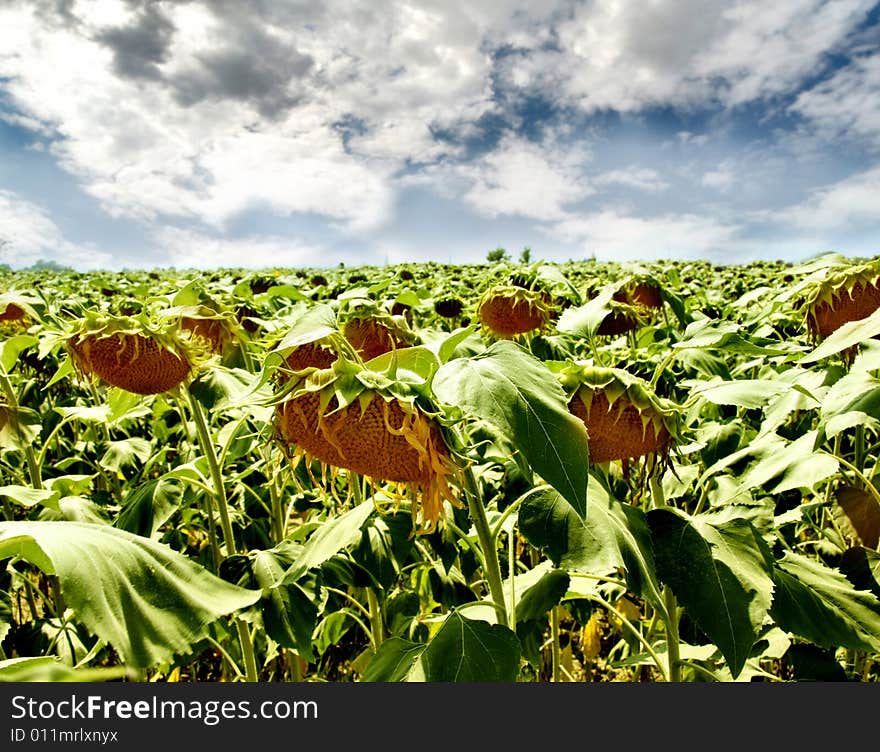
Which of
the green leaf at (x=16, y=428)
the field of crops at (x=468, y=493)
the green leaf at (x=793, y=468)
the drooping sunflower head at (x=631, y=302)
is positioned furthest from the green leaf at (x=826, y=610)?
the green leaf at (x=16, y=428)

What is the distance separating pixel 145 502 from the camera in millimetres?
1766

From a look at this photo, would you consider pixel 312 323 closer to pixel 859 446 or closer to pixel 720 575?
pixel 720 575

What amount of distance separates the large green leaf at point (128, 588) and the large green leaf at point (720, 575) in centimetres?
73

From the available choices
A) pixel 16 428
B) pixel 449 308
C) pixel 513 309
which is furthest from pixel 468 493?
pixel 449 308

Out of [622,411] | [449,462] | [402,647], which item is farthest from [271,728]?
Result: [622,411]

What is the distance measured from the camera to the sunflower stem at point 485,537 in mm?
1145

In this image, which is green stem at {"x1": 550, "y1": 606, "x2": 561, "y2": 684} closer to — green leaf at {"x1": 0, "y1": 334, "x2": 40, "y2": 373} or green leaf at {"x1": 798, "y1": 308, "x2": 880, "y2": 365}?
green leaf at {"x1": 798, "y1": 308, "x2": 880, "y2": 365}

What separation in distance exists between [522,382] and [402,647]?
66 cm

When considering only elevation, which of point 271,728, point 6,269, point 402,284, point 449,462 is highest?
point 6,269

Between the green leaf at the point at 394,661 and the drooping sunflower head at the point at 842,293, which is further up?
the drooping sunflower head at the point at 842,293

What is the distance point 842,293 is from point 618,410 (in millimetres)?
1069

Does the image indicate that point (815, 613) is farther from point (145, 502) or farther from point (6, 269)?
point (6, 269)

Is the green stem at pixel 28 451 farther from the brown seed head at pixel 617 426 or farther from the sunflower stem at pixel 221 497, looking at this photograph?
the brown seed head at pixel 617 426

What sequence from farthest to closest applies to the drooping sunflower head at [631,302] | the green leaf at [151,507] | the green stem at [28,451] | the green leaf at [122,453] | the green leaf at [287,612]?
1. the green leaf at [122,453]
2. the drooping sunflower head at [631,302]
3. the green stem at [28,451]
4. the green leaf at [151,507]
5. the green leaf at [287,612]
